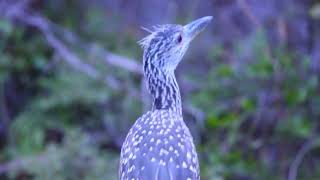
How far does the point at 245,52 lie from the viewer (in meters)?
9.70

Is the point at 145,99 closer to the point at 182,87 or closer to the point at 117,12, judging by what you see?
the point at 182,87

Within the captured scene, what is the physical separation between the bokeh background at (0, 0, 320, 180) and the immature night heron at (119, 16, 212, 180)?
1705 mm

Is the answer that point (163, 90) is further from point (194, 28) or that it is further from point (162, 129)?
point (162, 129)

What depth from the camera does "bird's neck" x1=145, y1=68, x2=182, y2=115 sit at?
7805 millimetres

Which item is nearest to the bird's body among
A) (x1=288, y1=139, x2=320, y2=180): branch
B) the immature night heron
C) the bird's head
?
the immature night heron

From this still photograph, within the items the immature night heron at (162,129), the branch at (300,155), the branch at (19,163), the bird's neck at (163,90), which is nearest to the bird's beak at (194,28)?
the immature night heron at (162,129)

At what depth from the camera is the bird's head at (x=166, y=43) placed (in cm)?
777

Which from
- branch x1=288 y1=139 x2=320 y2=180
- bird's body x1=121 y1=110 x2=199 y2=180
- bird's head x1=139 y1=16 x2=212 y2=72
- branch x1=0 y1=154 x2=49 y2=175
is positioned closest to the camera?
bird's body x1=121 y1=110 x2=199 y2=180

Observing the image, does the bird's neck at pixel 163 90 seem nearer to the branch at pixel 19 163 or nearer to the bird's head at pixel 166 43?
the bird's head at pixel 166 43

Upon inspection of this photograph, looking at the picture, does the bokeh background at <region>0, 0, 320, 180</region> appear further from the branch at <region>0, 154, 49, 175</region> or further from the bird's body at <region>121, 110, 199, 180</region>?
the bird's body at <region>121, 110, 199, 180</region>

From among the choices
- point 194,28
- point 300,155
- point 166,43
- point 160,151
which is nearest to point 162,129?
point 160,151

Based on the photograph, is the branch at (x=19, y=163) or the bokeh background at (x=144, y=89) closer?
the branch at (x=19, y=163)

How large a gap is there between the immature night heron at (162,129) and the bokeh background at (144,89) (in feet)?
5.59

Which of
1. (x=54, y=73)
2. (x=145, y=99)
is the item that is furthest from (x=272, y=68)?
(x=54, y=73)
